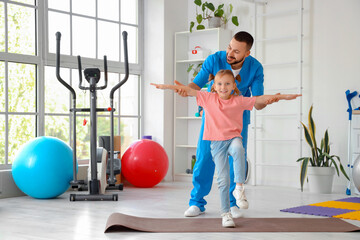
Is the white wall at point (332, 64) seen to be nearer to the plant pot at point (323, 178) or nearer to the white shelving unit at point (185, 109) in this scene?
the plant pot at point (323, 178)

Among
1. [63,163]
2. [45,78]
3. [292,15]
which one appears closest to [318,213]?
[63,163]

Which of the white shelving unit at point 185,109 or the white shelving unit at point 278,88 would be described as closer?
the white shelving unit at point 278,88

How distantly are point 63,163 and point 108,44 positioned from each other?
2.21 m

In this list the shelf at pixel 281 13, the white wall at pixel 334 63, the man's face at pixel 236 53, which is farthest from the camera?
the shelf at pixel 281 13

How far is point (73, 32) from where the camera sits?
6027 mm

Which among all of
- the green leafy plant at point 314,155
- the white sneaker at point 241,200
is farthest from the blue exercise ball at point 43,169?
the green leafy plant at point 314,155

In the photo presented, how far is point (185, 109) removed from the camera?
22.8 ft

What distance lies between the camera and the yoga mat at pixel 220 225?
3.28 metres

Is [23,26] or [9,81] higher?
[23,26]

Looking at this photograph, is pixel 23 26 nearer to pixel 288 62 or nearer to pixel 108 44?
pixel 108 44

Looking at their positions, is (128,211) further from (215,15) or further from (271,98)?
(215,15)

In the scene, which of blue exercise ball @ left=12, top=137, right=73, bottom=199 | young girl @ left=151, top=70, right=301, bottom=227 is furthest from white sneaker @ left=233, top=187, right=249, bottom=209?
Answer: blue exercise ball @ left=12, top=137, right=73, bottom=199

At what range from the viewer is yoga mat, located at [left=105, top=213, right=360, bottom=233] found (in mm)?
→ 3277

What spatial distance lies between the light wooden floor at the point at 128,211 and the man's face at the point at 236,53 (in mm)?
1227
